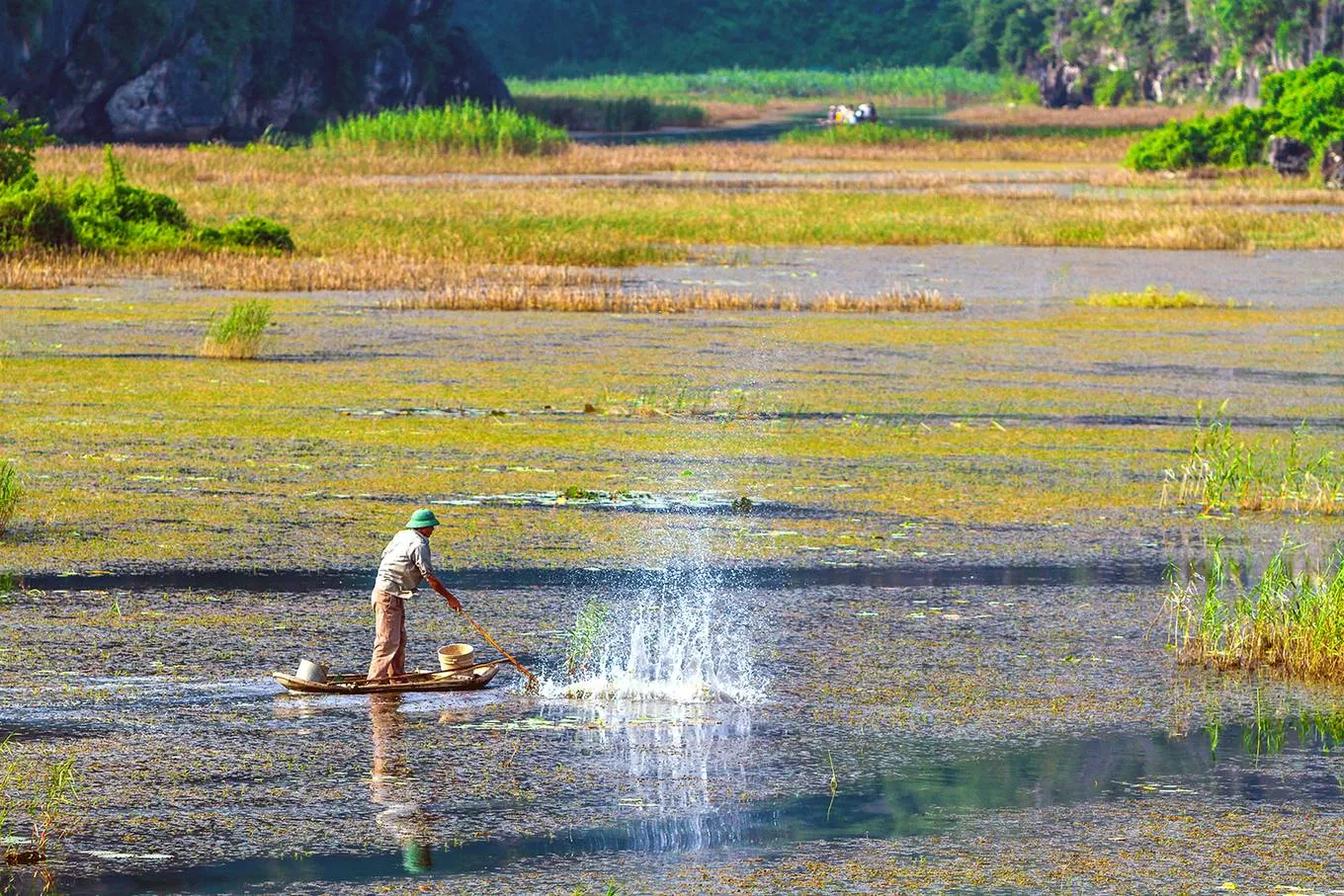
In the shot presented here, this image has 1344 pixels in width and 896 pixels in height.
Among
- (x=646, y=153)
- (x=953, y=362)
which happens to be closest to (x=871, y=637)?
(x=953, y=362)

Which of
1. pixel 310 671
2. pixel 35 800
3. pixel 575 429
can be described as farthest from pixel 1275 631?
pixel 575 429

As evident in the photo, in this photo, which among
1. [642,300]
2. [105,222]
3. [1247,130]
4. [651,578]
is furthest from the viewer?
[1247,130]

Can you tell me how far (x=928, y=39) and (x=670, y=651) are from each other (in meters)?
183

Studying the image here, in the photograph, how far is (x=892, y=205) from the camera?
56969 mm

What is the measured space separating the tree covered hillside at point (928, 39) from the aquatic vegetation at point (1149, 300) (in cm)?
8294

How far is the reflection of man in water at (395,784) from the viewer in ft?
27.9

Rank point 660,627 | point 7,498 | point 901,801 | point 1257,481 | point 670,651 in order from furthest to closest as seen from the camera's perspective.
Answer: point 1257,481 < point 7,498 < point 660,627 < point 670,651 < point 901,801

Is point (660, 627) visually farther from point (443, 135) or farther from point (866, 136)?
point (866, 136)

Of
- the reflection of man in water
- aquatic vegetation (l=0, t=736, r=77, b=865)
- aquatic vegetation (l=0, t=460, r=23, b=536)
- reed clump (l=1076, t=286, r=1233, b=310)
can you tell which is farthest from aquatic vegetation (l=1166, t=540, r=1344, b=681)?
reed clump (l=1076, t=286, r=1233, b=310)

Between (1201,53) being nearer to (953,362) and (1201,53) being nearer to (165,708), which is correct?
(953,362)

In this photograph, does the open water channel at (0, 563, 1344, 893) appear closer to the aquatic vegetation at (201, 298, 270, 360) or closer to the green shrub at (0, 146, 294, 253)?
the aquatic vegetation at (201, 298, 270, 360)

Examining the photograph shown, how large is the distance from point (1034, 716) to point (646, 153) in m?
70.3

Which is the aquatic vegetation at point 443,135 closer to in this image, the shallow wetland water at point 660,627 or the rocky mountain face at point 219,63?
the rocky mountain face at point 219,63

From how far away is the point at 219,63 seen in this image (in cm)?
8438
